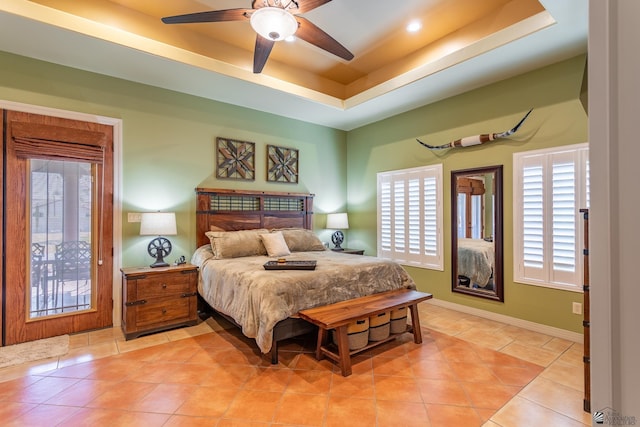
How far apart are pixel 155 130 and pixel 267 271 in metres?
2.46

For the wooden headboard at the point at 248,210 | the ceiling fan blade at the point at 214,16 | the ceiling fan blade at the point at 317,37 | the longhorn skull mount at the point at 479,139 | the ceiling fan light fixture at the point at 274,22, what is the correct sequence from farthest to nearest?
the wooden headboard at the point at 248,210
the longhorn skull mount at the point at 479,139
the ceiling fan blade at the point at 317,37
the ceiling fan blade at the point at 214,16
the ceiling fan light fixture at the point at 274,22

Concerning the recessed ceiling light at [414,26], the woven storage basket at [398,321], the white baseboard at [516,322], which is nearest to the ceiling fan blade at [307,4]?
the recessed ceiling light at [414,26]

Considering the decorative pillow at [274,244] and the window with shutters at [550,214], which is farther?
the decorative pillow at [274,244]

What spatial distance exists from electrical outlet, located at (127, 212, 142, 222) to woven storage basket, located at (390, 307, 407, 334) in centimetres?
316

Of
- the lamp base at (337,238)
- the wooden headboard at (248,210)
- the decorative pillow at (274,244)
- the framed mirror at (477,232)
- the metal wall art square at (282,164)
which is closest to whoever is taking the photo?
the framed mirror at (477,232)

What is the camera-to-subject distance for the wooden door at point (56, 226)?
10.4ft

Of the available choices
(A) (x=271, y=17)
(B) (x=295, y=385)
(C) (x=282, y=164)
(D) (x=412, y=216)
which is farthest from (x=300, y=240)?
(A) (x=271, y=17)

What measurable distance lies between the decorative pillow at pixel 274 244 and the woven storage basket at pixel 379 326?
5.24 ft

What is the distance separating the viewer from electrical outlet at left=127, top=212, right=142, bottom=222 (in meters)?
3.82

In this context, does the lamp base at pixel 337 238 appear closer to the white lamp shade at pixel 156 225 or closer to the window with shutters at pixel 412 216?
the window with shutters at pixel 412 216

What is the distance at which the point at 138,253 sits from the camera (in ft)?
12.8

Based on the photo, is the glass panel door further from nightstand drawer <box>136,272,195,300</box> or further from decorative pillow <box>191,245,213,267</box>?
decorative pillow <box>191,245,213,267</box>

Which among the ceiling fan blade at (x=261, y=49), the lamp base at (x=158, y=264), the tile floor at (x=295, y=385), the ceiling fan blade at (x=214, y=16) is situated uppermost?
the ceiling fan blade at (x=214, y=16)

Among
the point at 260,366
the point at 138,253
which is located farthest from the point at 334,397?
the point at 138,253
